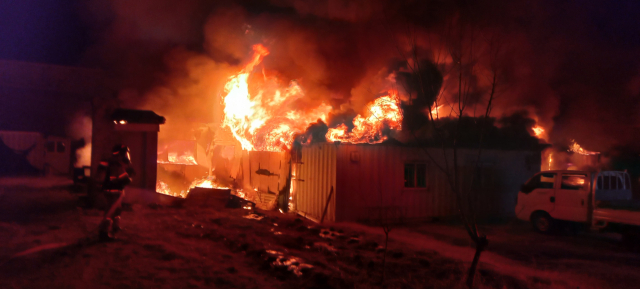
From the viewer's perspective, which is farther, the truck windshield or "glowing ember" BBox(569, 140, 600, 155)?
"glowing ember" BBox(569, 140, 600, 155)

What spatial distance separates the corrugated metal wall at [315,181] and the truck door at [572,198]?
6.24 m

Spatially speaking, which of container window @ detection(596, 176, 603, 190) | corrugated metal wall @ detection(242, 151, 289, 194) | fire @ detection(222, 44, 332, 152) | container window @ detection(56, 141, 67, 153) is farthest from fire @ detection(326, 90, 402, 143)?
container window @ detection(56, 141, 67, 153)

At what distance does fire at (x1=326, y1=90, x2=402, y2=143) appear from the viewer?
1168 cm

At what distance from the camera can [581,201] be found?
9.29 m

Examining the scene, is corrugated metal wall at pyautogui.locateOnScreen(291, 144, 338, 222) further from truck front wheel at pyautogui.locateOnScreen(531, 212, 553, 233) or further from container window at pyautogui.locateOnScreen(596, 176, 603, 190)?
container window at pyautogui.locateOnScreen(596, 176, 603, 190)

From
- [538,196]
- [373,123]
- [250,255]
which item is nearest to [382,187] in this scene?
[373,123]

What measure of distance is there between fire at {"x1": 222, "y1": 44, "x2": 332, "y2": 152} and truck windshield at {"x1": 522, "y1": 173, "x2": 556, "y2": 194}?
771cm

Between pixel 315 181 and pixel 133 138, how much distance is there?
6363mm

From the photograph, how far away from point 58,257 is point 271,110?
432 inches

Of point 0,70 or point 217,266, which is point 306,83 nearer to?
point 217,266

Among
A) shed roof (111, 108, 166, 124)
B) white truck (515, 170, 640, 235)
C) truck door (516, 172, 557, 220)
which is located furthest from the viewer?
shed roof (111, 108, 166, 124)

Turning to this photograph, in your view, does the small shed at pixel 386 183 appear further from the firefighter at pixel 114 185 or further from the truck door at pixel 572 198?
the firefighter at pixel 114 185

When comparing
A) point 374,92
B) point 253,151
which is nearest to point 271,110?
point 253,151

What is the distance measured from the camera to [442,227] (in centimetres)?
1109
